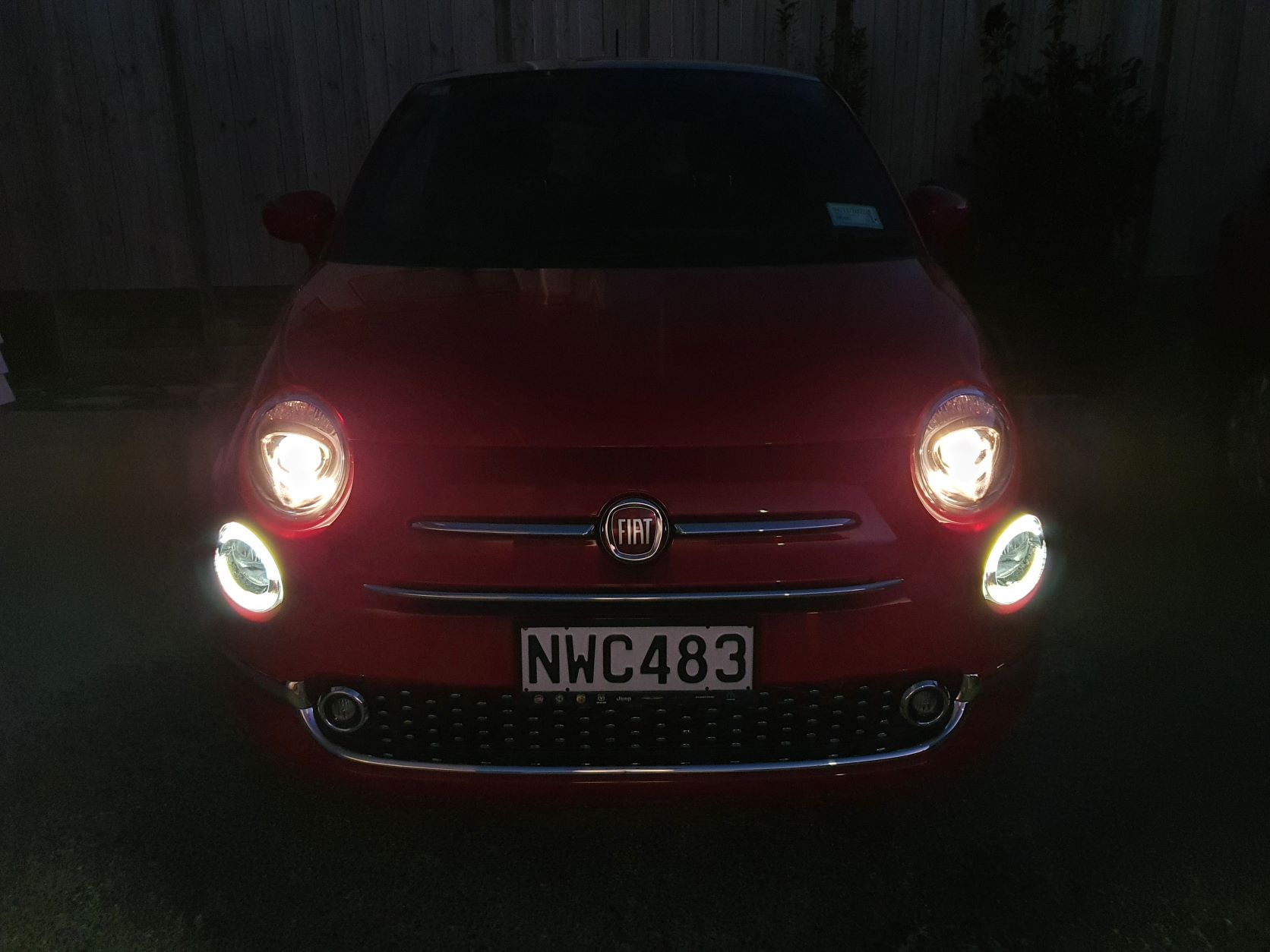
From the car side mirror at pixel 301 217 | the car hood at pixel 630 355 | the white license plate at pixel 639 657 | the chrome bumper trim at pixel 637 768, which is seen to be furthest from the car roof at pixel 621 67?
the chrome bumper trim at pixel 637 768

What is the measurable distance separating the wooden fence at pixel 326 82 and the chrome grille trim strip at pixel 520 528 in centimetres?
480

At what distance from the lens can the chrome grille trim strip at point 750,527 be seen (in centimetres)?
163

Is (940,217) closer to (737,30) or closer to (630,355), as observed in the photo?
(630,355)

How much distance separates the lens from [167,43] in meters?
5.76

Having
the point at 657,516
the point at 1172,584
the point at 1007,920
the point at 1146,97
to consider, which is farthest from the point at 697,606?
the point at 1146,97

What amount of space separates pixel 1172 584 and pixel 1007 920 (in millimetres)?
1806

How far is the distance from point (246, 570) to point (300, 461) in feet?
0.69

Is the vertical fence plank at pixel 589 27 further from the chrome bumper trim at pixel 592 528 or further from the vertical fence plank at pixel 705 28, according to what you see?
the chrome bumper trim at pixel 592 528

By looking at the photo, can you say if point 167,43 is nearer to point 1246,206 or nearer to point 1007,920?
point 1246,206

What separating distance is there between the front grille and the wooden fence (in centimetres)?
485

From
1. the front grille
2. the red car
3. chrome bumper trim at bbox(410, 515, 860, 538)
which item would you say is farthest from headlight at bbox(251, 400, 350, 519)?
the front grille

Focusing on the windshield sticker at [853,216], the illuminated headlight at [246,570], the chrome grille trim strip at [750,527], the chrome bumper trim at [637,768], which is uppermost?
the windshield sticker at [853,216]

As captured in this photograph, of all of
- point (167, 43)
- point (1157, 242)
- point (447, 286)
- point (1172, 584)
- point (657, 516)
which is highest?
point (167, 43)

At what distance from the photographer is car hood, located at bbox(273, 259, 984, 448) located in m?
1.69
